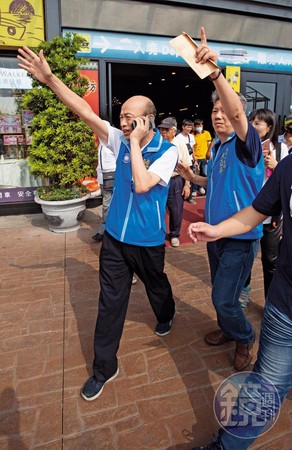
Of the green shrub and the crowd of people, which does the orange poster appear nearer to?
the green shrub

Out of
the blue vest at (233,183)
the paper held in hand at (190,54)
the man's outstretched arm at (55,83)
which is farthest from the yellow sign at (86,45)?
the paper held in hand at (190,54)

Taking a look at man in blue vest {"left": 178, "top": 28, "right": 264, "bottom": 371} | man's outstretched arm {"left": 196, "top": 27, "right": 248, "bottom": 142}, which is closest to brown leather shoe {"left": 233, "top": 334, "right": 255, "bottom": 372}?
man in blue vest {"left": 178, "top": 28, "right": 264, "bottom": 371}

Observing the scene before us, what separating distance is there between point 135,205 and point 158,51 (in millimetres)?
6396

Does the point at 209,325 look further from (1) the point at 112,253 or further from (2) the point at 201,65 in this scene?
(2) the point at 201,65

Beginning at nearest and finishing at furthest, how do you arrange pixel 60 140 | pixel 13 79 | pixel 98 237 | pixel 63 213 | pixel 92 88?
pixel 98 237 < pixel 60 140 < pixel 63 213 < pixel 13 79 < pixel 92 88

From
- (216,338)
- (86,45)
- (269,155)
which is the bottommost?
(216,338)

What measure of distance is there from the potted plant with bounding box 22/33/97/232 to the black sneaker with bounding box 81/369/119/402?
12.6 ft

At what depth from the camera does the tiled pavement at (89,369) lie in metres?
→ 2.06

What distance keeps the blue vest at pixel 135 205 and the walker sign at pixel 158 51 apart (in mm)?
5630

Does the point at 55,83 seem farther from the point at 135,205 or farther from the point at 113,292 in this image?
the point at 113,292

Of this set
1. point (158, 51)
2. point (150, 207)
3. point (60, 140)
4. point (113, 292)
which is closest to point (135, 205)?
point (150, 207)

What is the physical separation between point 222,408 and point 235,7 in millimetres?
8475

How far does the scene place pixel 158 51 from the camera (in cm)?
745

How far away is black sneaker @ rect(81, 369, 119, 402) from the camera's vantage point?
230cm
